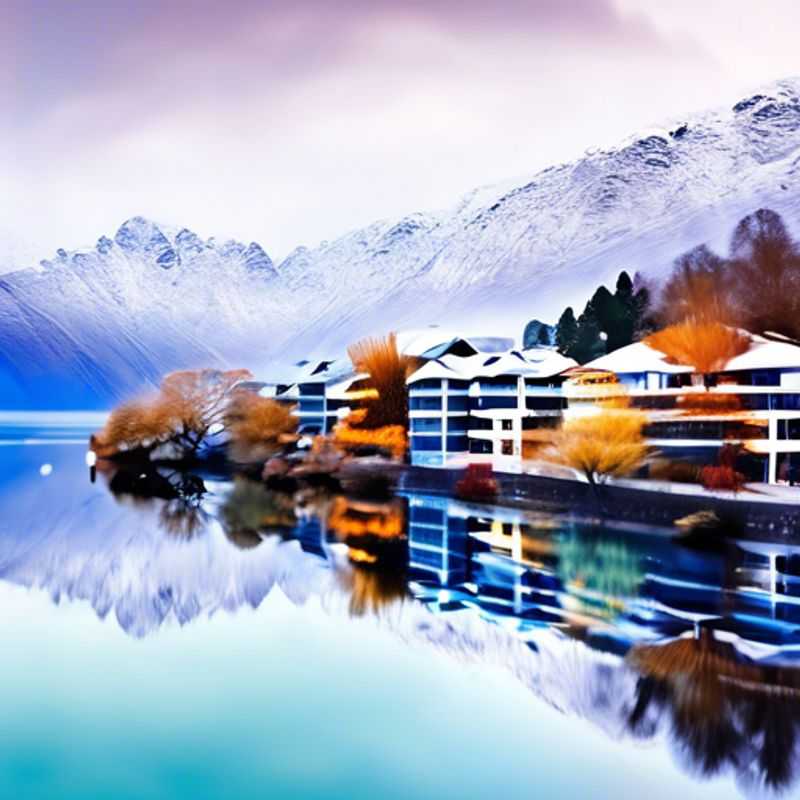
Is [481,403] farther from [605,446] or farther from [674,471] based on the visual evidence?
[674,471]

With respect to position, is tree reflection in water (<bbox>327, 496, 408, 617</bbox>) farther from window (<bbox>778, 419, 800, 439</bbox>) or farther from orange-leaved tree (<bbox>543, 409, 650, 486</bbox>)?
window (<bbox>778, 419, 800, 439</bbox>)

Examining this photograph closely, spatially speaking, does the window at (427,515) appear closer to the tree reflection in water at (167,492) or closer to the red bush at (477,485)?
the red bush at (477,485)

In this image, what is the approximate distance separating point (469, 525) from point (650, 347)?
271 cm

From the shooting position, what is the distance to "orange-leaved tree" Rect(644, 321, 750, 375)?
320 inches

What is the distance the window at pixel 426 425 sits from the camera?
36.2 ft

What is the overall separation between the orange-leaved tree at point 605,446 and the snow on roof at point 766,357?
0.97 metres

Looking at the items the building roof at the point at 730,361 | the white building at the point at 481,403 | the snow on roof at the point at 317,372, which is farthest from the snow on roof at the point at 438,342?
the building roof at the point at 730,361

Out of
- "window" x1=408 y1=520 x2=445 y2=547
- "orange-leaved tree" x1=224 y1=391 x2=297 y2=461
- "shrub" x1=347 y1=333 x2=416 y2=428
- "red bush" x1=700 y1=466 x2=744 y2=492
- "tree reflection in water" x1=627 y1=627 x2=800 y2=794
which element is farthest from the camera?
"orange-leaved tree" x1=224 y1=391 x2=297 y2=461

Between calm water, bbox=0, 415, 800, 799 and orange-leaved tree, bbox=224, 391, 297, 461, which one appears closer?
calm water, bbox=0, 415, 800, 799

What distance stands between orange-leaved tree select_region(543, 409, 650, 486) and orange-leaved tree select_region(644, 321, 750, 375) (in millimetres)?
721

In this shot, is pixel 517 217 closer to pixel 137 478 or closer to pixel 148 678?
pixel 137 478

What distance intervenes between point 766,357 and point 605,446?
1.62 meters

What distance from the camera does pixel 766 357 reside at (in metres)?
7.84

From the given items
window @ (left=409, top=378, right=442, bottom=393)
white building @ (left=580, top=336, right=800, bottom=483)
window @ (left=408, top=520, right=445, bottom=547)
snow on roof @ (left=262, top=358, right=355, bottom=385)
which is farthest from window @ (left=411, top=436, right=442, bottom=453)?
window @ (left=408, top=520, right=445, bottom=547)
